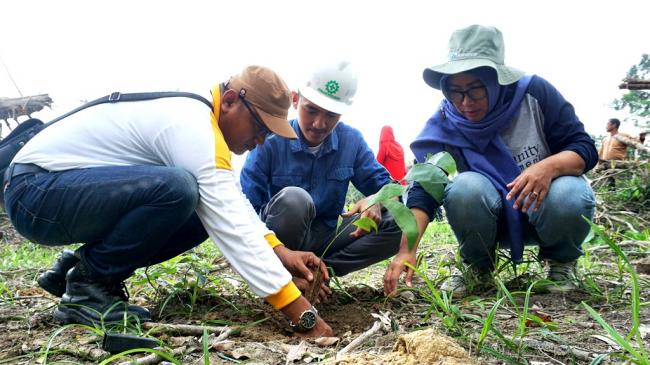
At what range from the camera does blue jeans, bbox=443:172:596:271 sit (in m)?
1.83

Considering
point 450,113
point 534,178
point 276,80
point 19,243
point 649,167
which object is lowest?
point 19,243

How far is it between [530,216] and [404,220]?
0.71 m

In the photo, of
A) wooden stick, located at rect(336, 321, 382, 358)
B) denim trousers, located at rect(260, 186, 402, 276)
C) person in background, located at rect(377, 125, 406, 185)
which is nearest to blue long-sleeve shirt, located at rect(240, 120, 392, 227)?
denim trousers, located at rect(260, 186, 402, 276)

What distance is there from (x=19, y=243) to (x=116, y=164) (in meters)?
4.43

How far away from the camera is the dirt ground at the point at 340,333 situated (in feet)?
3.84

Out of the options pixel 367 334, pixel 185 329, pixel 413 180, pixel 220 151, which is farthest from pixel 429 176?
pixel 185 329

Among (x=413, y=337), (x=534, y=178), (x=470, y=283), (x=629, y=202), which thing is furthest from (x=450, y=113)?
(x=629, y=202)

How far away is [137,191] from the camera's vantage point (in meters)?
1.58

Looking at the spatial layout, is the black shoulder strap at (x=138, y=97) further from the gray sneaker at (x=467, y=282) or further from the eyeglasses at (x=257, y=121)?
the gray sneaker at (x=467, y=282)

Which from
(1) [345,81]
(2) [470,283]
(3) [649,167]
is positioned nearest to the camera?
(2) [470,283]

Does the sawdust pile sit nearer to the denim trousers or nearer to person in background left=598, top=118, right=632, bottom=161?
the denim trousers

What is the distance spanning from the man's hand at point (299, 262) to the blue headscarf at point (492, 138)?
2.40 feet

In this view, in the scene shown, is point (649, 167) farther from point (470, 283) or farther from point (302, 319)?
point (302, 319)

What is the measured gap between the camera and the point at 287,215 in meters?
2.15
